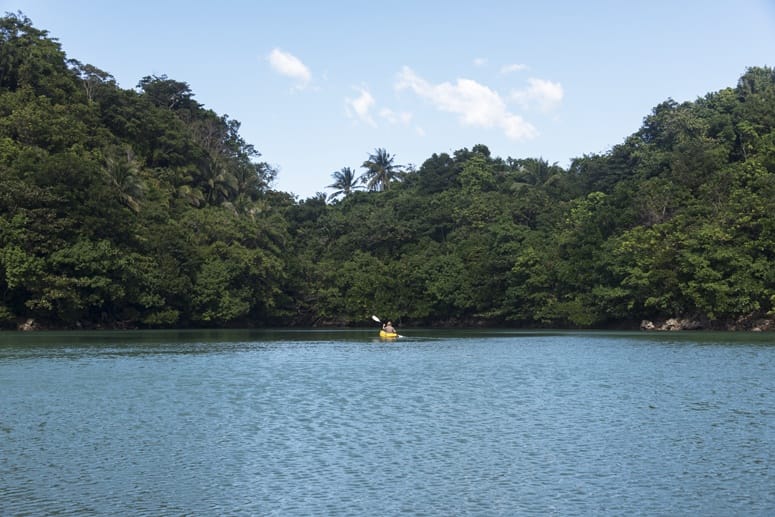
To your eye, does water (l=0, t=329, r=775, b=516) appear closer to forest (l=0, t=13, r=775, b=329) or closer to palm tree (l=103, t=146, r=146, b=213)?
forest (l=0, t=13, r=775, b=329)

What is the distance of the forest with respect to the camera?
6469 centimetres

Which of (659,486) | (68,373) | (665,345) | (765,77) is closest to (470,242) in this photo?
(765,77)

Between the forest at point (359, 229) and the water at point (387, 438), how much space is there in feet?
95.9

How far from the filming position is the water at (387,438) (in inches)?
556

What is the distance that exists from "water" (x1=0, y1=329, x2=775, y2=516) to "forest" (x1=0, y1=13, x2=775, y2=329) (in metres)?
29.2

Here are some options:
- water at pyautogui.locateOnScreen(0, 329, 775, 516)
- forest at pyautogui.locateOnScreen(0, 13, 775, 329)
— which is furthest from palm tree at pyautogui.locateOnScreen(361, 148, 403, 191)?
water at pyautogui.locateOnScreen(0, 329, 775, 516)

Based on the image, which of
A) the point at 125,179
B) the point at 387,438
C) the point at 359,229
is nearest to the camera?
the point at 387,438

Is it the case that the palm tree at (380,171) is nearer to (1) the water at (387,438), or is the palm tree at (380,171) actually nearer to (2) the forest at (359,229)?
(2) the forest at (359,229)

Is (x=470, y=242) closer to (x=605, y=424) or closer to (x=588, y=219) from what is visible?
(x=588, y=219)

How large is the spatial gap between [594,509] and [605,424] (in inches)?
322

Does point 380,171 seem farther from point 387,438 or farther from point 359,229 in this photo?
point 387,438

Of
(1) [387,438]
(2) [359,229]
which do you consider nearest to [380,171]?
(2) [359,229]

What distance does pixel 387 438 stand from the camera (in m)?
19.5

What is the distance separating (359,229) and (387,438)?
82.3m
